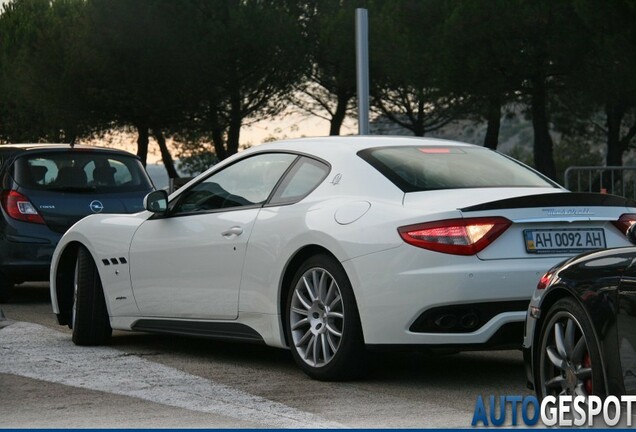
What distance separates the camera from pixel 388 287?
721cm

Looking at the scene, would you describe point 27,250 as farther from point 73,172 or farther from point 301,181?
point 301,181

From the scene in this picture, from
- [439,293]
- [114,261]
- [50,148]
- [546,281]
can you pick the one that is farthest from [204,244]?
[50,148]

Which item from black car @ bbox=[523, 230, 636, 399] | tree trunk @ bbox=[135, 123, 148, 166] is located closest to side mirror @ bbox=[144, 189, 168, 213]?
black car @ bbox=[523, 230, 636, 399]

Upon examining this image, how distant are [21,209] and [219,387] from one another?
6.34 m

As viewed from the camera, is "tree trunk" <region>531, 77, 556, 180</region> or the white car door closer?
the white car door

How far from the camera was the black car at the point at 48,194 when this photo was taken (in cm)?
1324

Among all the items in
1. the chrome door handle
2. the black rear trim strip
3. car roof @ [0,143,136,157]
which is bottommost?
the chrome door handle

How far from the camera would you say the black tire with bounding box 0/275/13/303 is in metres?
13.4

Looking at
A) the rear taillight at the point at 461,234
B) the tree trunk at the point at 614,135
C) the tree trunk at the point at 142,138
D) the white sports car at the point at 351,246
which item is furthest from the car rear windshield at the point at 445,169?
the tree trunk at the point at 142,138

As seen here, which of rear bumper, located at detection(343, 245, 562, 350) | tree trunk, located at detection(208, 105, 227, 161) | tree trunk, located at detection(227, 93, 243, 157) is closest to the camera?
rear bumper, located at detection(343, 245, 562, 350)

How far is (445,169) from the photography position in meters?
7.95

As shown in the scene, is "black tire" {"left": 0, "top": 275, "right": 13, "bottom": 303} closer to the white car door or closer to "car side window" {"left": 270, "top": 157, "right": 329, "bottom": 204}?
the white car door

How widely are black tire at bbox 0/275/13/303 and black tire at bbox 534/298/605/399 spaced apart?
27.2ft

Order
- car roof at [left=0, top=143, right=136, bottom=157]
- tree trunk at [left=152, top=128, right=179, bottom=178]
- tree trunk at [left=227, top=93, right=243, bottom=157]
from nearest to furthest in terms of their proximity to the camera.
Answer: car roof at [left=0, top=143, right=136, bottom=157] < tree trunk at [left=227, top=93, right=243, bottom=157] < tree trunk at [left=152, top=128, right=179, bottom=178]
